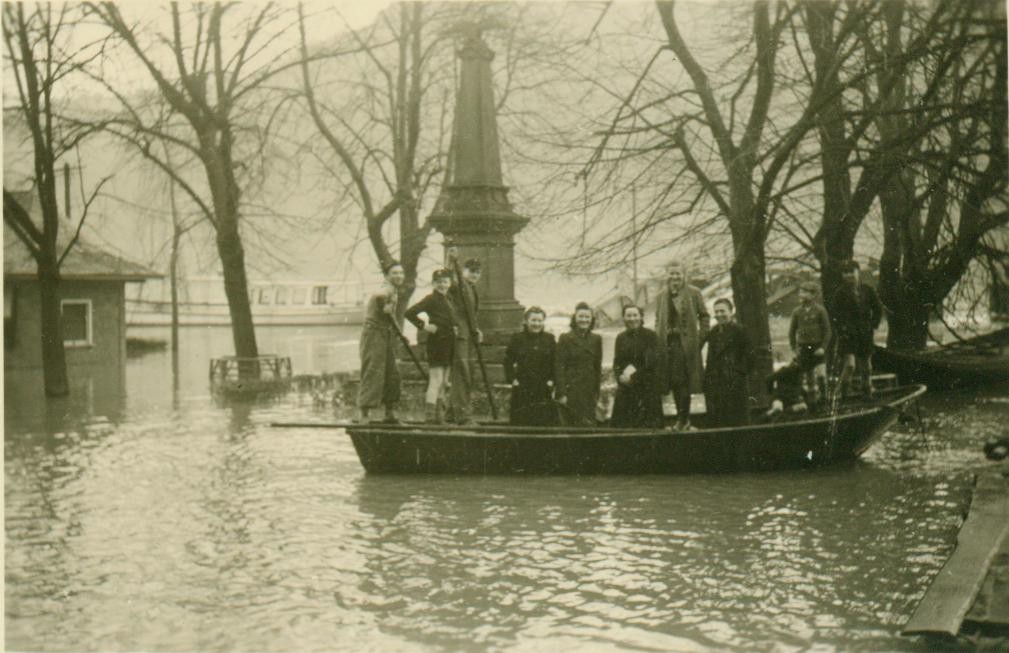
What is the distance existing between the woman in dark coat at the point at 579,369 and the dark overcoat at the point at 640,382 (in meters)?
0.26

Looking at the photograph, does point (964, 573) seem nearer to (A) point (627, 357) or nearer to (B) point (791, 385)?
(A) point (627, 357)

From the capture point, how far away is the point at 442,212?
13.3 metres

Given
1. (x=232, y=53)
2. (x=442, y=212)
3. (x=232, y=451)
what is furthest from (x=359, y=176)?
(x=232, y=451)

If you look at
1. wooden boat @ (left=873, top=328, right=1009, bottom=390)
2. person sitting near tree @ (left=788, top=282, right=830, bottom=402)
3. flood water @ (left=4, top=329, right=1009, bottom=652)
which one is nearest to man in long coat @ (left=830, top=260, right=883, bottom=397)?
person sitting near tree @ (left=788, top=282, right=830, bottom=402)

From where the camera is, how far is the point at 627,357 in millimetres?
9688

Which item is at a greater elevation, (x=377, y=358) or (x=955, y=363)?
(x=377, y=358)

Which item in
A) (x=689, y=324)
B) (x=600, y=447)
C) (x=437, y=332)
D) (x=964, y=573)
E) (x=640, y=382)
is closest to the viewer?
(x=964, y=573)

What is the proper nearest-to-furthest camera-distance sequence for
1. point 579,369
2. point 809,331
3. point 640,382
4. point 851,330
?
point 640,382, point 579,369, point 809,331, point 851,330

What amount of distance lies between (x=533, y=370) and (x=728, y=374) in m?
→ 1.77

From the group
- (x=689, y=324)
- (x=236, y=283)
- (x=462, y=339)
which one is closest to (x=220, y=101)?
(x=236, y=283)

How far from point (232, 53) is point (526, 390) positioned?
8.07m

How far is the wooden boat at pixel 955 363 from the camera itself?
10.6 meters

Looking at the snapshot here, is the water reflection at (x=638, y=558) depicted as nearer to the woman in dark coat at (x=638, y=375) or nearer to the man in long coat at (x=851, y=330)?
the woman in dark coat at (x=638, y=375)

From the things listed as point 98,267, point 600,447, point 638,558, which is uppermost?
point 98,267
